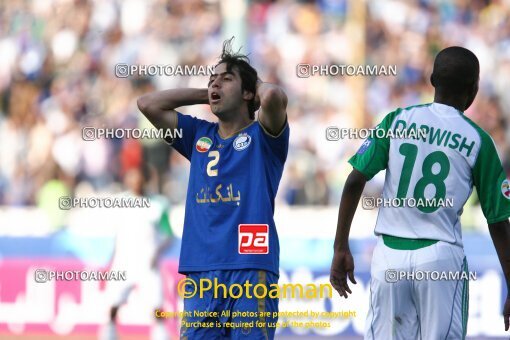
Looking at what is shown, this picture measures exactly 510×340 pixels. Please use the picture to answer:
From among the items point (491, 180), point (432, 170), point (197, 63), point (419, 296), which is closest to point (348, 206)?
point (432, 170)

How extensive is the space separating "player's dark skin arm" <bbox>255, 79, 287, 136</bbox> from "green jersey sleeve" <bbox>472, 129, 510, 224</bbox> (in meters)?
1.22

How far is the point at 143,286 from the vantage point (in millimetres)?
11570

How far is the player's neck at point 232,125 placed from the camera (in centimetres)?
591

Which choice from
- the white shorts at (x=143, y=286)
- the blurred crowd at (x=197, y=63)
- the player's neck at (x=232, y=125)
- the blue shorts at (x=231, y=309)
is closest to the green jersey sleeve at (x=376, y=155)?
the blue shorts at (x=231, y=309)

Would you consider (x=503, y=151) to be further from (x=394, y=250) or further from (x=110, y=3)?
(x=394, y=250)

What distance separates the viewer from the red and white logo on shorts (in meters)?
5.55

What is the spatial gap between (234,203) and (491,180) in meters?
1.45

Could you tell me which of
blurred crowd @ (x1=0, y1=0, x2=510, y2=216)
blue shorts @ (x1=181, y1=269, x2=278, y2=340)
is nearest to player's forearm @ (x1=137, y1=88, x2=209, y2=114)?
blue shorts @ (x1=181, y1=269, x2=278, y2=340)

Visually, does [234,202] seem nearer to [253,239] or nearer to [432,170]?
[253,239]

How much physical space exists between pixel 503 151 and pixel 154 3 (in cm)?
529

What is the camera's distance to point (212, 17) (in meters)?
14.6

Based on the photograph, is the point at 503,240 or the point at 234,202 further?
the point at 234,202

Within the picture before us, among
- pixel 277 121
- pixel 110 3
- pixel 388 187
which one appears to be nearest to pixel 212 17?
pixel 110 3

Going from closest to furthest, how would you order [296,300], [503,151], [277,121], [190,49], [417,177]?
[417,177], [277,121], [296,300], [503,151], [190,49]
